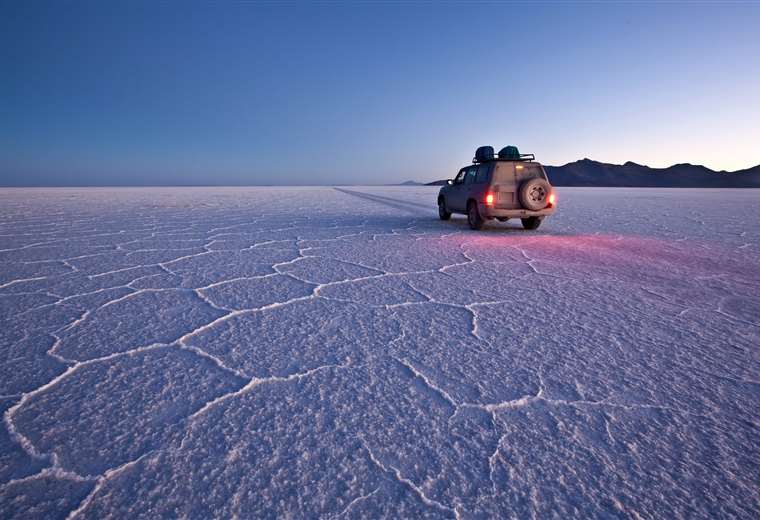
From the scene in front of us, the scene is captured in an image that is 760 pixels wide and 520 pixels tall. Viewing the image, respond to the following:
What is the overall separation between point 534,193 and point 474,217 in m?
1.19

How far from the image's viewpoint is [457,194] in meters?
8.37

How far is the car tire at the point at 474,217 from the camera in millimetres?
7414

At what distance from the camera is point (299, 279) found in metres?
3.88

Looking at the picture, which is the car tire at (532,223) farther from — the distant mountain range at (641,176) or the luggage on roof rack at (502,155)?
the distant mountain range at (641,176)

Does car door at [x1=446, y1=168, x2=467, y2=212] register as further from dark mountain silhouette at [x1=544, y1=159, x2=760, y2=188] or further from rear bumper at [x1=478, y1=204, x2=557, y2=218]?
dark mountain silhouette at [x1=544, y1=159, x2=760, y2=188]

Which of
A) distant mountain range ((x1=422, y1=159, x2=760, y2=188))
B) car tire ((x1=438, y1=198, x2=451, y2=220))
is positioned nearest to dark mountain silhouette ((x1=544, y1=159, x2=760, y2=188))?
distant mountain range ((x1=422, y1=159, x2=760, y2=188))

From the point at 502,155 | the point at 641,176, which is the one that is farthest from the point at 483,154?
the point at 641,176

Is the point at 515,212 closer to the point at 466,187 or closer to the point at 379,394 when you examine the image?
the point at 466,187

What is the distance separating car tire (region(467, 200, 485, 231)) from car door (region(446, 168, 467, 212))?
1.04 ft

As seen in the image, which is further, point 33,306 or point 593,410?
point 33,306

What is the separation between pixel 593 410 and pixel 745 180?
146036 millimetres

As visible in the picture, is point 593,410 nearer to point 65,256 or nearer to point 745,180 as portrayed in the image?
point 65,256

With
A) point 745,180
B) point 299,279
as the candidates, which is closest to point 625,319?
point 299,279

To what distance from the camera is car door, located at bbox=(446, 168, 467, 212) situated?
8086mm
